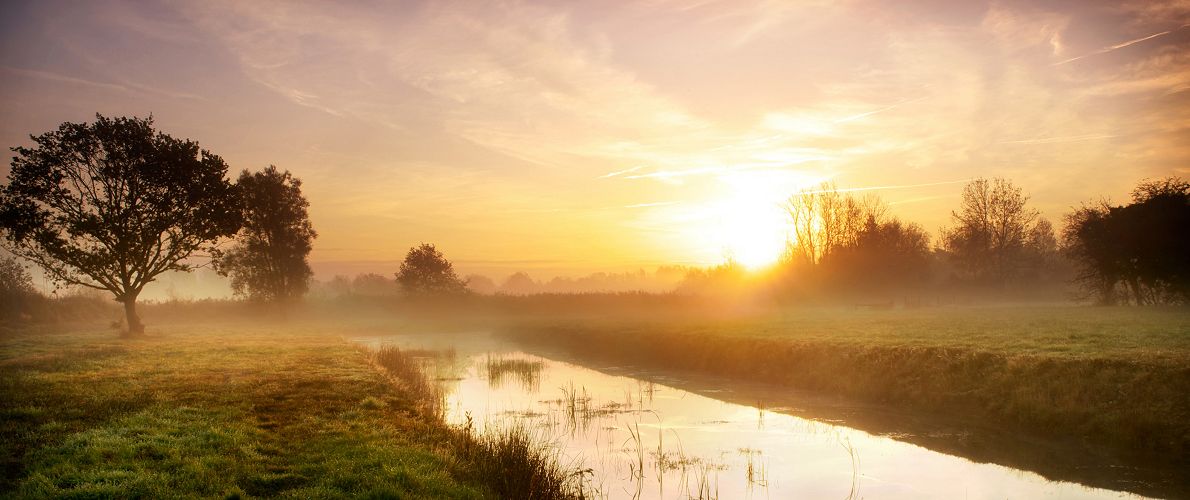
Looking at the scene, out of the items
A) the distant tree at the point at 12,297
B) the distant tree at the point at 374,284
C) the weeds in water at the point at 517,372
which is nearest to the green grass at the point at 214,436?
the weeds in water at the point at 517,372

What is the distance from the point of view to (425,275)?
3743 inches

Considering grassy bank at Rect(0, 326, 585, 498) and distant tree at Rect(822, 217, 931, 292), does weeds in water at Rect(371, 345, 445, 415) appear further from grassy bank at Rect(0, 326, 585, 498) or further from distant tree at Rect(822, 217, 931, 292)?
distant tree at Rect(822, 217, 931, 292)

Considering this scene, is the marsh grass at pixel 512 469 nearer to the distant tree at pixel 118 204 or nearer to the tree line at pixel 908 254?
the distant tree at pixel 118 204

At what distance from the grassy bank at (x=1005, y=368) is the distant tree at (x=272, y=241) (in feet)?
157

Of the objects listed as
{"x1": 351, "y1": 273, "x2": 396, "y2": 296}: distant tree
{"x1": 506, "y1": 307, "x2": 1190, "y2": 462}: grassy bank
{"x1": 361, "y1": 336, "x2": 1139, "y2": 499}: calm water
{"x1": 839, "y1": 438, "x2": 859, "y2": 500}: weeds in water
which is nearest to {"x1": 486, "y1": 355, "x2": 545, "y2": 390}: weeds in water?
{"x1": 361, "y1": 336, "x2": 1139, "y2": 499}: calm water

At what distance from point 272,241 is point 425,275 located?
29945mm

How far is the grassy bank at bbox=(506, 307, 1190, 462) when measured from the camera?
→ 50.1ft

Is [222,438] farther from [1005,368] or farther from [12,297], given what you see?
[12,297]

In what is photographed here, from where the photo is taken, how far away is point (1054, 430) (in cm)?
1630

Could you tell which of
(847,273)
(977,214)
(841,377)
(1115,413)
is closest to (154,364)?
(841,377)

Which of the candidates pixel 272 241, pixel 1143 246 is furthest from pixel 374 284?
pixel 1143 246

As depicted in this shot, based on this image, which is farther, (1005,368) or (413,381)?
(413,381)

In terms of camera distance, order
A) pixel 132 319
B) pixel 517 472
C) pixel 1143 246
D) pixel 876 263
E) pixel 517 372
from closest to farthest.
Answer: pixel 517 472 < pixel 517 372 < pixel 132 319 < pixel 1143 246 < pixel 876 263

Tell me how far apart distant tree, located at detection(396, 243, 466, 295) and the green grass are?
238 ft
